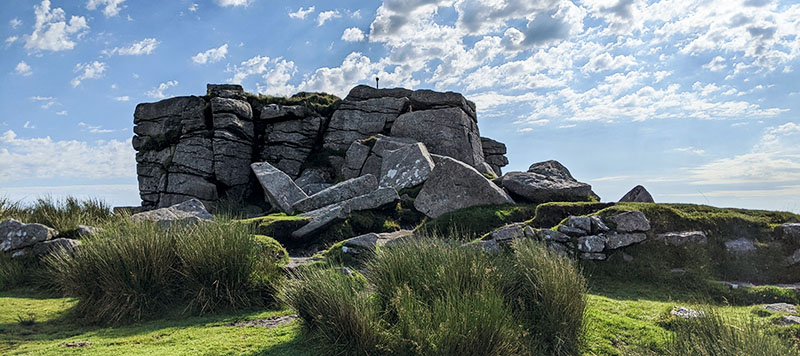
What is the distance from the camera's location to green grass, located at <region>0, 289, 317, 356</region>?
5.71m

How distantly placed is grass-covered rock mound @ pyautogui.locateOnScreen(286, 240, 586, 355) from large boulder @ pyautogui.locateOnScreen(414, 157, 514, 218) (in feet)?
16.3

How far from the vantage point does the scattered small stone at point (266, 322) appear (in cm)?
663

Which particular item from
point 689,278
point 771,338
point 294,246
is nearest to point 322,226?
point 294,246

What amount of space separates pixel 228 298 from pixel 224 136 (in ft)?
42.4

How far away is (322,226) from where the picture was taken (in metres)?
11.7

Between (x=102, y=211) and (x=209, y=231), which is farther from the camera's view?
(x=102, y=211)

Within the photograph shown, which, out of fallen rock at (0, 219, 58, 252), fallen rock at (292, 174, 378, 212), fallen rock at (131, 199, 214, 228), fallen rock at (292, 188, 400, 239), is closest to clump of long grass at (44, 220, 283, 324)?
fallen rock at (0, 219, 58, 252)

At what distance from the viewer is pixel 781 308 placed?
702 centimetres

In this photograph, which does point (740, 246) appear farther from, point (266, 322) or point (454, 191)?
point (266, 322)

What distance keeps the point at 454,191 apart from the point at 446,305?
6989 millimetres

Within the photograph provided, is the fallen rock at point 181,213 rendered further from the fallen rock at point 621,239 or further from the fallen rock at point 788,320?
the fallen rock at point 788,320

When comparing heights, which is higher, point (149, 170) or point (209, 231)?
point (149, 170)

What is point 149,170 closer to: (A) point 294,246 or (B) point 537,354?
(A) point 294,246

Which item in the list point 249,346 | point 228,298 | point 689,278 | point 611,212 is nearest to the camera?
point 249,346
